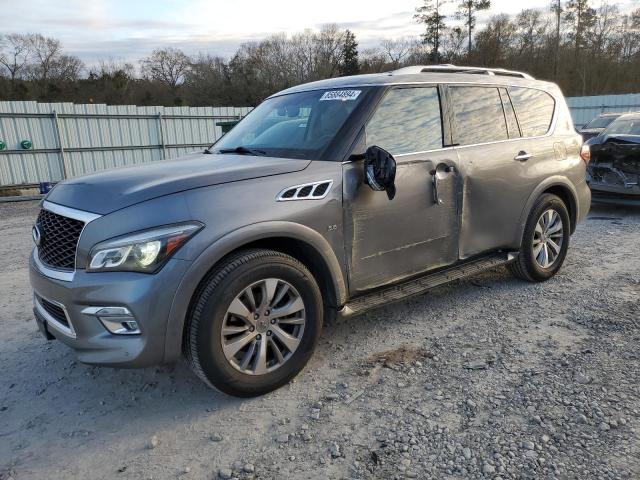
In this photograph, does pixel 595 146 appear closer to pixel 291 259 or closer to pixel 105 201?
pixel 291 259

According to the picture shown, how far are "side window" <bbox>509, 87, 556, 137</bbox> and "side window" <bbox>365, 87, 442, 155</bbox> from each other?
112 cm

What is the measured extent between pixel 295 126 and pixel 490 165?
1.66 metres

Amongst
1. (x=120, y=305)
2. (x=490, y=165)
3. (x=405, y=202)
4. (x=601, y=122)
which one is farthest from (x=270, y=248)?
(x=601, y=122)

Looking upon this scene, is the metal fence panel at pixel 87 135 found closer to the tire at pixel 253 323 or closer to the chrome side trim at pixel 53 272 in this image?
the chrome side trim at pixel 53 272

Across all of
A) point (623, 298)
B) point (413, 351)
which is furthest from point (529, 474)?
point (623, 298)

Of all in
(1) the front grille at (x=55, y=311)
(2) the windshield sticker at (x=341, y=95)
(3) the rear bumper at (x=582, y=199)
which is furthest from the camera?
(3) the rear bumper at (x=582, y=199)

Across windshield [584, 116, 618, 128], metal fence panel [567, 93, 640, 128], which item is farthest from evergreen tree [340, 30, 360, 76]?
windshield [584, 116, 618, 128]

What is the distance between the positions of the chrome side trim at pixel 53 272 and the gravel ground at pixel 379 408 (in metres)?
0.84

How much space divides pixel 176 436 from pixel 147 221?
119 centimetres

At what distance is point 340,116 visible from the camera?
3.54 m

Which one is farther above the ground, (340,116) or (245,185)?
(340,116)

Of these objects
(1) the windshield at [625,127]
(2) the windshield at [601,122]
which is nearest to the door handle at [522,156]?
(1) the windshield at [625,127]

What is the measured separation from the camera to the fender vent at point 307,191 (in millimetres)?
3035

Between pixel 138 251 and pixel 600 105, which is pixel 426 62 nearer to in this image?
pixel 600 105
